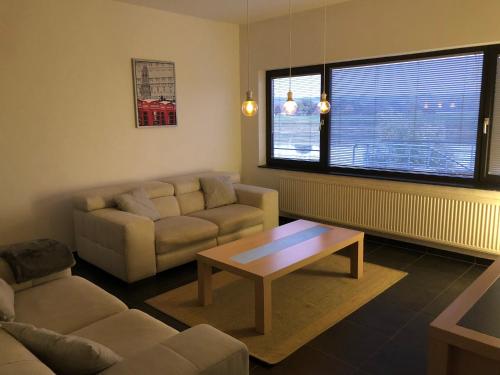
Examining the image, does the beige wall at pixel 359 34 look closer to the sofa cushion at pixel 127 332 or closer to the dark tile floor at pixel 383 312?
the dark tile floor at pixel 383 312

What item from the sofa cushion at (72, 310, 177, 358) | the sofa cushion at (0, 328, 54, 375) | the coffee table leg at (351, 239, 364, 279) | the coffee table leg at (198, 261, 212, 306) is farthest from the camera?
the coffee table leg at (351, 239, 364, 279)

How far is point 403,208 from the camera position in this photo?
176 inches

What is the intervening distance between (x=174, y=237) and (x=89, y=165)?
132 centimetres

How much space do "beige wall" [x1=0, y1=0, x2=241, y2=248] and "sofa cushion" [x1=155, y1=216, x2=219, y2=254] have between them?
976 millimetres

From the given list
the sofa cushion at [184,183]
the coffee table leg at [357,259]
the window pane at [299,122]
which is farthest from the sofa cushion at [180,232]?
the window pane at [299,122]

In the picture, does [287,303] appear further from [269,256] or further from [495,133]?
[495,133]

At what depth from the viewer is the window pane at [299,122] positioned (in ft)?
17.7

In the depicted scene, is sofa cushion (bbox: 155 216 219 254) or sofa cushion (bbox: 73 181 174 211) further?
sofa cushion (bbox: 73 181 174 211)

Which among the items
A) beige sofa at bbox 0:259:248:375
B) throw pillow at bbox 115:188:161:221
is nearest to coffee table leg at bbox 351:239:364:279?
throw pillow at bbox 115:188:161:221

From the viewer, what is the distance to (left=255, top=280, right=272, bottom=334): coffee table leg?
2877 mm

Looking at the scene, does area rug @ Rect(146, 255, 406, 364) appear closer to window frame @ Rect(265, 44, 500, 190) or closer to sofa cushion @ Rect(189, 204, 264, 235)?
sofa cushion @ Rect(189, 204, 264, 235)

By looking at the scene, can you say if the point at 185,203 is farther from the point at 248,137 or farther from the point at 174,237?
the point at 248,137

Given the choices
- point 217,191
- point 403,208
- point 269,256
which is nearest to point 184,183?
point 217,191

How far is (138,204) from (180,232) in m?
0.55
